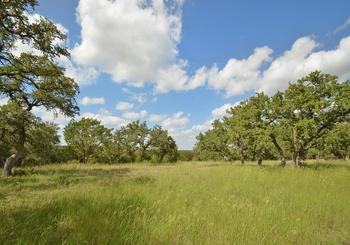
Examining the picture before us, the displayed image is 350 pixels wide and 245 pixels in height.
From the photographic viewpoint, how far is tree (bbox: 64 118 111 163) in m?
51.6

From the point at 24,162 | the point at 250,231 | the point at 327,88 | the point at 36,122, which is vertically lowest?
the point at 250,231

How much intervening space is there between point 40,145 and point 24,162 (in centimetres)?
1252

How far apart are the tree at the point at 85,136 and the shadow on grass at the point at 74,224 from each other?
4796 centimetres

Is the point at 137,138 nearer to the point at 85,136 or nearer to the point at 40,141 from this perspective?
the point at 85,136

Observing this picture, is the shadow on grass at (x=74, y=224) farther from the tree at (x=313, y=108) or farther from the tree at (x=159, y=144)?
the tree at (x=159, y=144)

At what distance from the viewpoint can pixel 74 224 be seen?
14.7 ft

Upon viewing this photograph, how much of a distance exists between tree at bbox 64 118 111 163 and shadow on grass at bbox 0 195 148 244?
4796 cm

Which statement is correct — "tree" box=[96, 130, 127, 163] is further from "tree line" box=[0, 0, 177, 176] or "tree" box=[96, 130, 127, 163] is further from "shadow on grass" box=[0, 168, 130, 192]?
"shadow on grass" box=[0, 168, 130, 192]

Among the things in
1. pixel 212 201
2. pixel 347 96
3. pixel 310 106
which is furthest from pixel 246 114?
pixel 212 201

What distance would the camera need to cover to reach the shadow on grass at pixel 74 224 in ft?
12.7

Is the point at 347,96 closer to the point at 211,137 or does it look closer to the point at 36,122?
the point at 36,122

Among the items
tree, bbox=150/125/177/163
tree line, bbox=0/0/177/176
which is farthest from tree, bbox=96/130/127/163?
tree line, bbox=0/0/177/176

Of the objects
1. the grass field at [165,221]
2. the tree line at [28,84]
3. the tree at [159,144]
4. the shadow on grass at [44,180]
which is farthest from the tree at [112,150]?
the grass field at [165,221]

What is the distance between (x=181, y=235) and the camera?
4602mm
